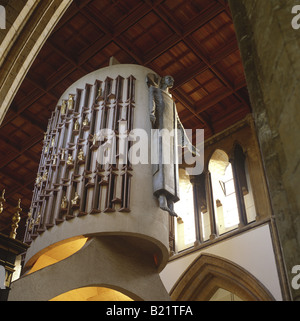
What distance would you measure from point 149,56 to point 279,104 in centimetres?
1118

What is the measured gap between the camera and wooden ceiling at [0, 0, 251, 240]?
12.0 meters

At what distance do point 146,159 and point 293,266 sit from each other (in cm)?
696

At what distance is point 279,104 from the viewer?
2.17 metres

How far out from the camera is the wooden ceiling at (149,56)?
12039 mm

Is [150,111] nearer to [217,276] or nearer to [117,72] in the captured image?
[117,72]

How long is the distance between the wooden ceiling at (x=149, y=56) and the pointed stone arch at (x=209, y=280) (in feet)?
14.4

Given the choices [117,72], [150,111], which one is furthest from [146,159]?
[117,72]

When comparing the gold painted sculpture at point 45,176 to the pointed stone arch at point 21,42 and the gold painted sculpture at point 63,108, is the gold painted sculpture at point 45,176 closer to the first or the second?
the gold painted sculpture at point 63,108

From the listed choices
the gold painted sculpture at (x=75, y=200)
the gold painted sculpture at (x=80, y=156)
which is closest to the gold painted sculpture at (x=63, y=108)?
the gold painted sculpture at (x=80, y=156)

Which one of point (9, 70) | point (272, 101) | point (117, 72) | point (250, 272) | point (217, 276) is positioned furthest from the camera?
point (217, 276)

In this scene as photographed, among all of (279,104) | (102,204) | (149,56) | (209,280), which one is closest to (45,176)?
(102,204)

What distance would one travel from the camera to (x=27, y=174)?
55.7 feet

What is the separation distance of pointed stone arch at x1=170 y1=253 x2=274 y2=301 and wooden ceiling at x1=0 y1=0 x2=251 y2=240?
14.4 feet

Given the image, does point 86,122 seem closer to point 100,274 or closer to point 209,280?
point 100,274
